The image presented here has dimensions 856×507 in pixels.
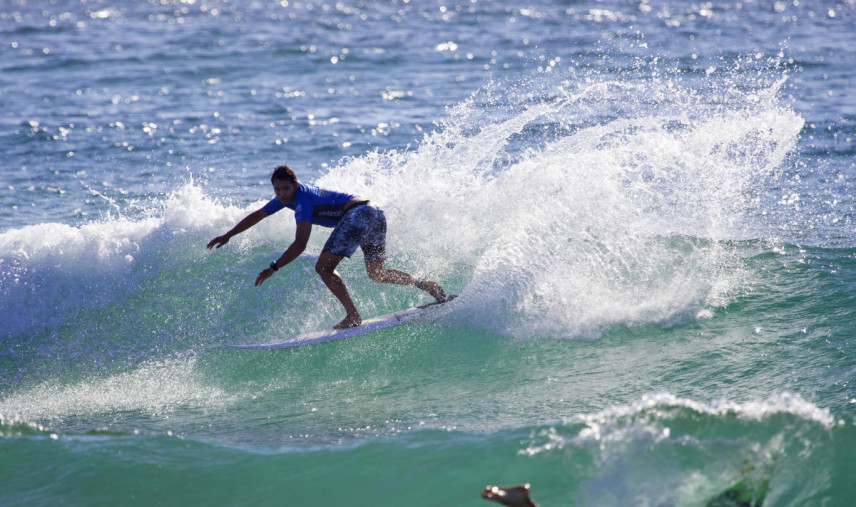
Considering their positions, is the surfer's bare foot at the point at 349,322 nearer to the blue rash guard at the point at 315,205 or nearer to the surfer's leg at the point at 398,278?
the surfer's leg at the point at 398,278

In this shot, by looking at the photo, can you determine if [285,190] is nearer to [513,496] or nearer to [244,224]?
[244,224]

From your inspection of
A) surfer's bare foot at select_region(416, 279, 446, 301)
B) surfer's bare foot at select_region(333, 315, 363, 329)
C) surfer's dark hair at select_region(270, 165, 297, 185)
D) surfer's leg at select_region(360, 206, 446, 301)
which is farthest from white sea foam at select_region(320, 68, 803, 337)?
surfer's dark hair at select_region(270, 165, 297, 185)

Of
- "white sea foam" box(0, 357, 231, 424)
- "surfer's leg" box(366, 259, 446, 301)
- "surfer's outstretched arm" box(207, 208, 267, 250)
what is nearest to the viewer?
"white sea foam" box(0, 357, 231, 424)

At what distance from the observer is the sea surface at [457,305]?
526 cm

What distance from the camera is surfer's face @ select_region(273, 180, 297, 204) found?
6832 millimetres

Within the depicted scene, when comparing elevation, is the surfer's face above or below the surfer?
above

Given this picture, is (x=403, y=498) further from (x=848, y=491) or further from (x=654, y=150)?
(x=654, y=150)

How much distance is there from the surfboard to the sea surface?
12 cm

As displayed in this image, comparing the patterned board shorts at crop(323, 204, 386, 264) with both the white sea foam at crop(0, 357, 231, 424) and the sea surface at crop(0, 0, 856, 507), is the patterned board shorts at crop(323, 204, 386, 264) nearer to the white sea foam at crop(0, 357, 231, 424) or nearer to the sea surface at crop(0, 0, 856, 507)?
the sea surface at crop(0, 0, 856, 507)

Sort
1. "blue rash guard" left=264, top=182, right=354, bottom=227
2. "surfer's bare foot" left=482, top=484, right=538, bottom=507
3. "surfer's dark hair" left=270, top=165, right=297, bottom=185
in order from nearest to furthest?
"surfer's bare foot" left=482, top=484, right=538, bottom=507 < "surfer's dark hair" left=270, top=165, right=297, bottom=185 < "blue rash guard" left=264, top=182, right=354, bottom=227

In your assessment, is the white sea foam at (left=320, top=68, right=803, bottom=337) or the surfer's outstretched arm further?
the white sea foam at (left=320, top=68, right=803, bottom=337)

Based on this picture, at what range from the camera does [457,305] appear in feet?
25.2

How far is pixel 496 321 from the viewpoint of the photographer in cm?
752

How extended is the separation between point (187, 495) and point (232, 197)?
670cm
